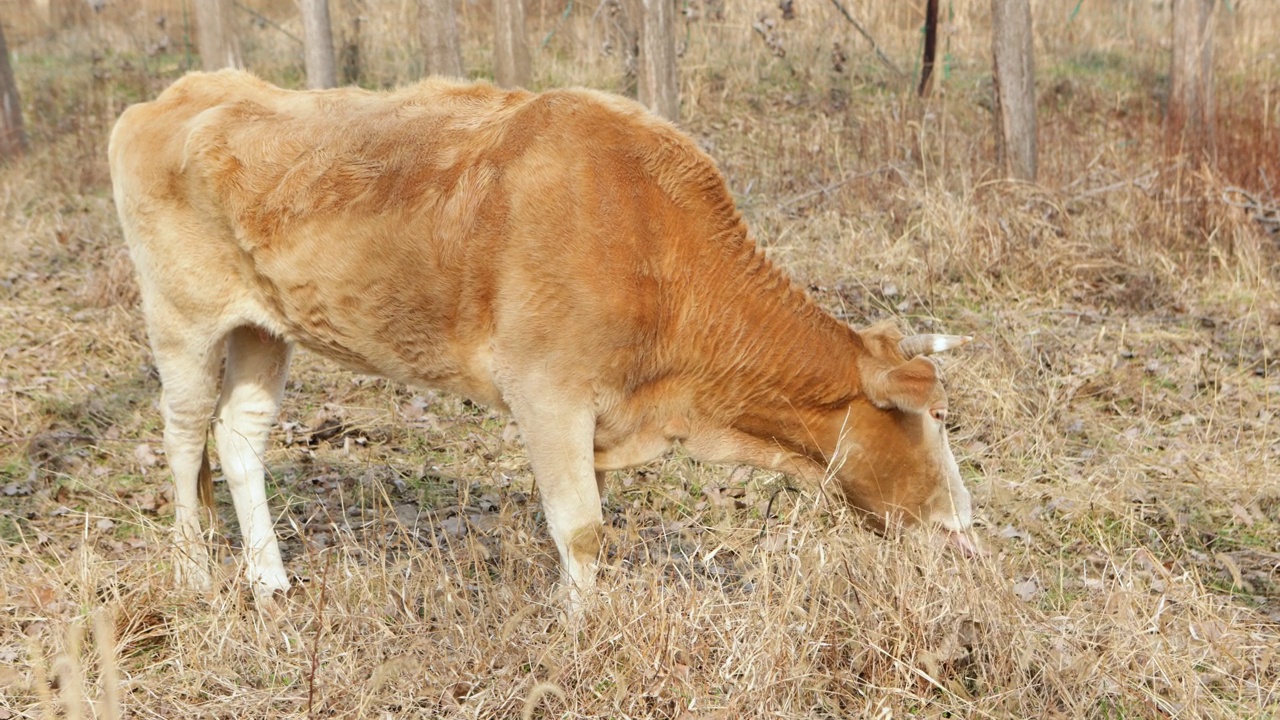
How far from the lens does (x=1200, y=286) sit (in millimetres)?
8648

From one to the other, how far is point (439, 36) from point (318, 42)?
1.14 meters

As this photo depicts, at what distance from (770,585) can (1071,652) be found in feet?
3.30

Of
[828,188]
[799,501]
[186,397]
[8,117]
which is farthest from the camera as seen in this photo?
[8,117]

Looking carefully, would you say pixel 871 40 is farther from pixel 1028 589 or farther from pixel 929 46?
pixel 1028 589

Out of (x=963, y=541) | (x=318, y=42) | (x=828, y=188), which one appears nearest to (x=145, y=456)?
(x=963, y=541)

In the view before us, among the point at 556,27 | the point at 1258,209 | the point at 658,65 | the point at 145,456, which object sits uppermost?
the point at 658,65

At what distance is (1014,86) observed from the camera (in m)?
9.46

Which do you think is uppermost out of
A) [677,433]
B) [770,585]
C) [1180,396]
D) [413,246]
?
[413,246]

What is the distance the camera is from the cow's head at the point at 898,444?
14.9ft

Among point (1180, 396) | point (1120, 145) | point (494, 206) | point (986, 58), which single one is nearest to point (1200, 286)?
point (1180, 396)

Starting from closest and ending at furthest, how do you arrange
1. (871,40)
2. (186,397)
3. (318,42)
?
(186,397), (318,42), (871,40)

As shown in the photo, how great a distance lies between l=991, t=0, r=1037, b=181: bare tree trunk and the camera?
368 inches

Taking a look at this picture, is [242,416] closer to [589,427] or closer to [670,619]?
[589,427]

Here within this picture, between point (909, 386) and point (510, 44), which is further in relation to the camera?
point (510, 44)
